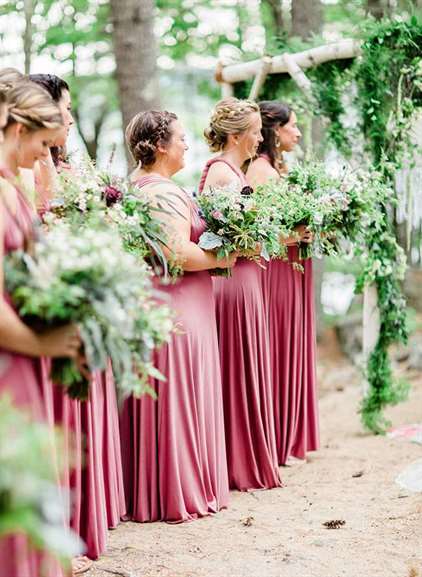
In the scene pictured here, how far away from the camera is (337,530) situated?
195 inches

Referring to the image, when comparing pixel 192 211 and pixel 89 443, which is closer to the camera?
pixel 89 443

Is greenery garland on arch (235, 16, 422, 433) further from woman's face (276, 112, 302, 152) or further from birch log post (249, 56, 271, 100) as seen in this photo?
woman's face (276, 112, 302, 152)

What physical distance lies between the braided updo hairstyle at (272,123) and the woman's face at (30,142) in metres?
3.52

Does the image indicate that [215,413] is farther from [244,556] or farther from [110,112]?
[110,112]

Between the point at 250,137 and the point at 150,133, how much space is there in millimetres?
1047

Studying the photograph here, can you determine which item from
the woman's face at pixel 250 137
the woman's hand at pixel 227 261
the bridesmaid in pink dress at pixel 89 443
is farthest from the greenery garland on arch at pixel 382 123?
the bridesmaid in pink dress at pixel 89 443

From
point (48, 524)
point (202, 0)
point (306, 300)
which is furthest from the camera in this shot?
point (202, 0)

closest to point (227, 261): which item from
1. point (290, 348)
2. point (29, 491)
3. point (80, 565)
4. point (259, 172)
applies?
point (259, 172)

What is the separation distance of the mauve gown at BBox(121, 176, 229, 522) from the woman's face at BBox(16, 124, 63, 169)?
5.56ft

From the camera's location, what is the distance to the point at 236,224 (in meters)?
5.28

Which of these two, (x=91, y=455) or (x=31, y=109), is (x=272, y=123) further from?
(x=31, y=109)

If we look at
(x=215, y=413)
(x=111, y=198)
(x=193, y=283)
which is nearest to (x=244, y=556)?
(x=215, y=413)

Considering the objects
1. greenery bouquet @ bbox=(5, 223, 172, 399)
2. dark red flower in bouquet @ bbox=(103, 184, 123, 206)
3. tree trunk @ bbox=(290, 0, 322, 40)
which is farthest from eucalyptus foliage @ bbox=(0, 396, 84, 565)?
tree trunk @ bbox=(290, 0, 322, 40)

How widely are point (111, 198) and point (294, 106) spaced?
12.7 ft
